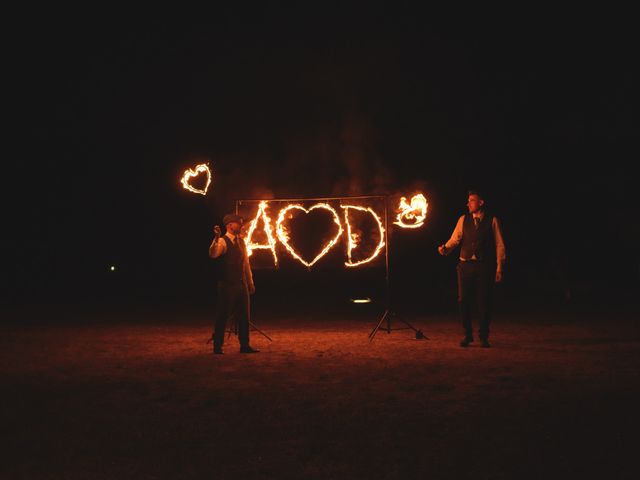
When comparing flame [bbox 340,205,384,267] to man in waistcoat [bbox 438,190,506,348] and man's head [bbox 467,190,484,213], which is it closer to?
man in waistcoat [bbox 438,190,506,348]

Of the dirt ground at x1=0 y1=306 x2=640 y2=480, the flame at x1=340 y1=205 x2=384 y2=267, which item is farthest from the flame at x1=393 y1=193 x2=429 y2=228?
the dirt ground at x1=0 y1=306 x2=640 y2=480

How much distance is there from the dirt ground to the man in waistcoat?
1.61 feet

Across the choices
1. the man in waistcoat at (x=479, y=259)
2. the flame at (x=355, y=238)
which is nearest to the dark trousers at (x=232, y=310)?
the flame at (x=355, y=238)

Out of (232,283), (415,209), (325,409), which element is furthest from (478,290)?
(325,409)

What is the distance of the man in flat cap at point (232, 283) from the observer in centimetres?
923

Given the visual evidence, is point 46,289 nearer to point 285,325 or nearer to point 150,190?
point 150,190

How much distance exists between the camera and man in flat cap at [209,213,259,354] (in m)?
9.23

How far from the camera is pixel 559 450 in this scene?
443cm

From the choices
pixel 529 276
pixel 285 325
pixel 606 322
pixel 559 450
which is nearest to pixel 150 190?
pixel 529 276

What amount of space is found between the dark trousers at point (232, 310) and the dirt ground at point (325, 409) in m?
0.31

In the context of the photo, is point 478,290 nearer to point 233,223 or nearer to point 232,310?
point 232,310

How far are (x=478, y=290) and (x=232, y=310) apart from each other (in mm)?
3359

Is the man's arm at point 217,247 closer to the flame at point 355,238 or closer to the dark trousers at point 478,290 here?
the flame at point 355,238

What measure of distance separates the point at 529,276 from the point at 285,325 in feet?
57.9
